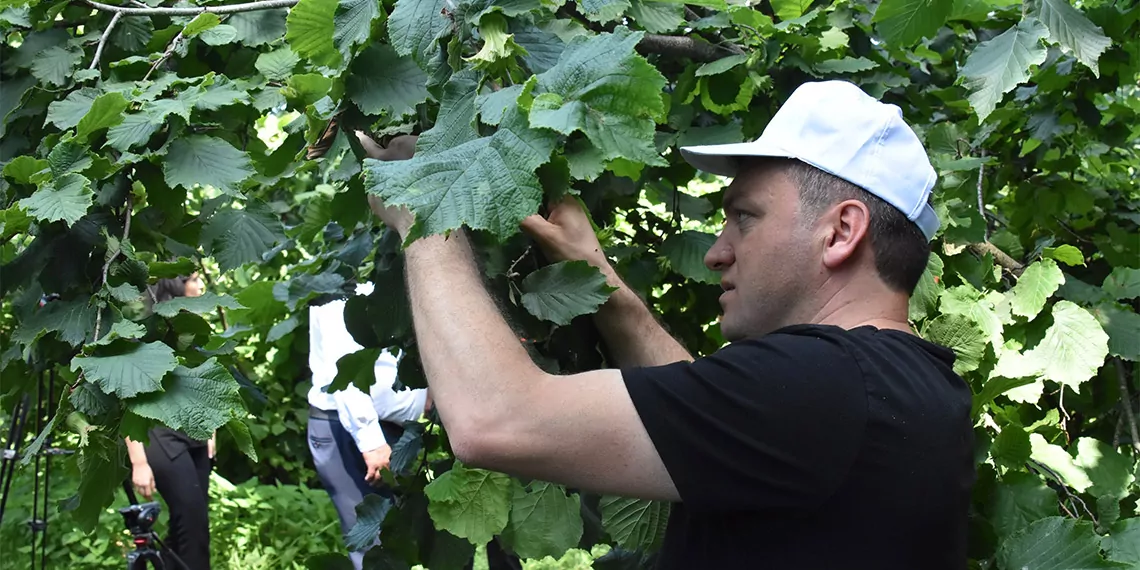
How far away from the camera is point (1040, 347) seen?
7.01 ft

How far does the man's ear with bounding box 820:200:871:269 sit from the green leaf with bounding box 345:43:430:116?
1.98 ft

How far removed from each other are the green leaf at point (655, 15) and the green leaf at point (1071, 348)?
97cm

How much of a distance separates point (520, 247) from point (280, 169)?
2.00ft

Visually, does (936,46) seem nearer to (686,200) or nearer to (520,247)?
(686,200)

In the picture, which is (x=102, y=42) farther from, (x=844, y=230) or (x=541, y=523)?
(x=844, y=230)

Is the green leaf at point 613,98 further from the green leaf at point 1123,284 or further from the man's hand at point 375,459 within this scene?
the man's hand at point 375,459

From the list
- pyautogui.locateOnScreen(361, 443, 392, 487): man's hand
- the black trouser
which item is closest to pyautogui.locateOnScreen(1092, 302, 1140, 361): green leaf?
pyautogui.locateOnScreen(361, 443, 392, 487): man's hand

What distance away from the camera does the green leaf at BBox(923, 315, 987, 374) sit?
76.9 inches

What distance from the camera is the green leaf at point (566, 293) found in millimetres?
1561

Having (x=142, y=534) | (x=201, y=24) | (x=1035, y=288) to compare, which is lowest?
(x=142, y=534)

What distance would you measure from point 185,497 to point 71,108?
3.18 meters

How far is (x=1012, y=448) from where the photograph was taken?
190 cm

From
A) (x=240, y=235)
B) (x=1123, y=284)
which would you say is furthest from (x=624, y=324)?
(x=1123, y=284)

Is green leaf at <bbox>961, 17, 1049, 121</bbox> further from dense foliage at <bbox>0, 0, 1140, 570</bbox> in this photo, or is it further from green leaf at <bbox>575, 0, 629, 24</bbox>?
green leaf at <bbox>575, 0, 629, 24</bbox>
